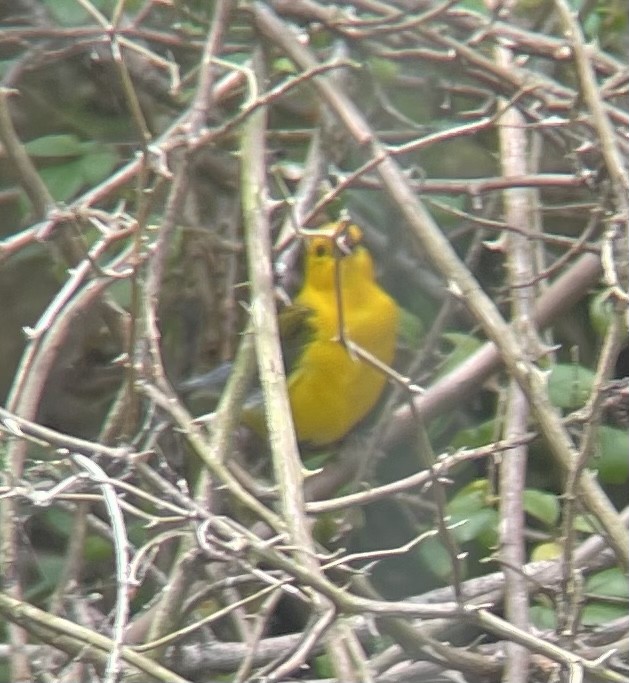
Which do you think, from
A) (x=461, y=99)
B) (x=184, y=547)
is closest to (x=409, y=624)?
(x=184, y=547)

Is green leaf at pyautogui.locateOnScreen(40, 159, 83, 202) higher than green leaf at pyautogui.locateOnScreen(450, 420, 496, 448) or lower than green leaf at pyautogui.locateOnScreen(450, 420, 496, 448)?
higher

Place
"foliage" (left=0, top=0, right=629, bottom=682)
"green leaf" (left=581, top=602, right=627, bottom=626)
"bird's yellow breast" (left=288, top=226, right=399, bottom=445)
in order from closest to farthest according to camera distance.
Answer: "foliage" (left=0, top=0, right=629, bottom=682) → "green leaf" (left=581, top=602, right=627, bottom=626) → "bird's yellow breast" (left=288, top=226, right=399, bottom=445)

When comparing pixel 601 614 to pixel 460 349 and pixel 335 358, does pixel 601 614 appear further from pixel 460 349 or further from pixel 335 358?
pixel 335 358

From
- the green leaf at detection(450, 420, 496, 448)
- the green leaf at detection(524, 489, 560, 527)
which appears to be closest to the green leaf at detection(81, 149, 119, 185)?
the green leaf at detection(450, 420, 496, 448)

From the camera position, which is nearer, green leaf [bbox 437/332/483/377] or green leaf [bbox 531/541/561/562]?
Result: green leaf [bbox 531/541/561/562]

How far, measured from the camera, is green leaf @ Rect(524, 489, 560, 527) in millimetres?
1670

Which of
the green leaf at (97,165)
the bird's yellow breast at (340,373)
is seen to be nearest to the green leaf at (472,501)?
the bird's yellow breast at (340,373)

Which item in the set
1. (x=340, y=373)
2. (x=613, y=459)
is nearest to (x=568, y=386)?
(x=613, y=459)

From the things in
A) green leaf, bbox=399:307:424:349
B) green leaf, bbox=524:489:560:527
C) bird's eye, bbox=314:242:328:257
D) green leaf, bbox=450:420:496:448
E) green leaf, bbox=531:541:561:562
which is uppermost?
bird's eye, bbox=314:242:328:257

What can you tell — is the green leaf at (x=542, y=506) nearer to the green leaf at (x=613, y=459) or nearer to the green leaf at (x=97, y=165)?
the green leaf at (x=613, y=459)

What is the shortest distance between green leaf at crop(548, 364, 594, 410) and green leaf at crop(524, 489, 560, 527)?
13 centimetres

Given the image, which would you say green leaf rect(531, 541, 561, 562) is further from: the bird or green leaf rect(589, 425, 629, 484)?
the bird

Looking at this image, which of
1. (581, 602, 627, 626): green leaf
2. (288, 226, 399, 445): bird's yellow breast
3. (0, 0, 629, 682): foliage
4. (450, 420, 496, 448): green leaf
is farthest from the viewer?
(288, 226, 399, 445): bird's yellow breast

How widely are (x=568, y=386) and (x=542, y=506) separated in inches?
8.1
